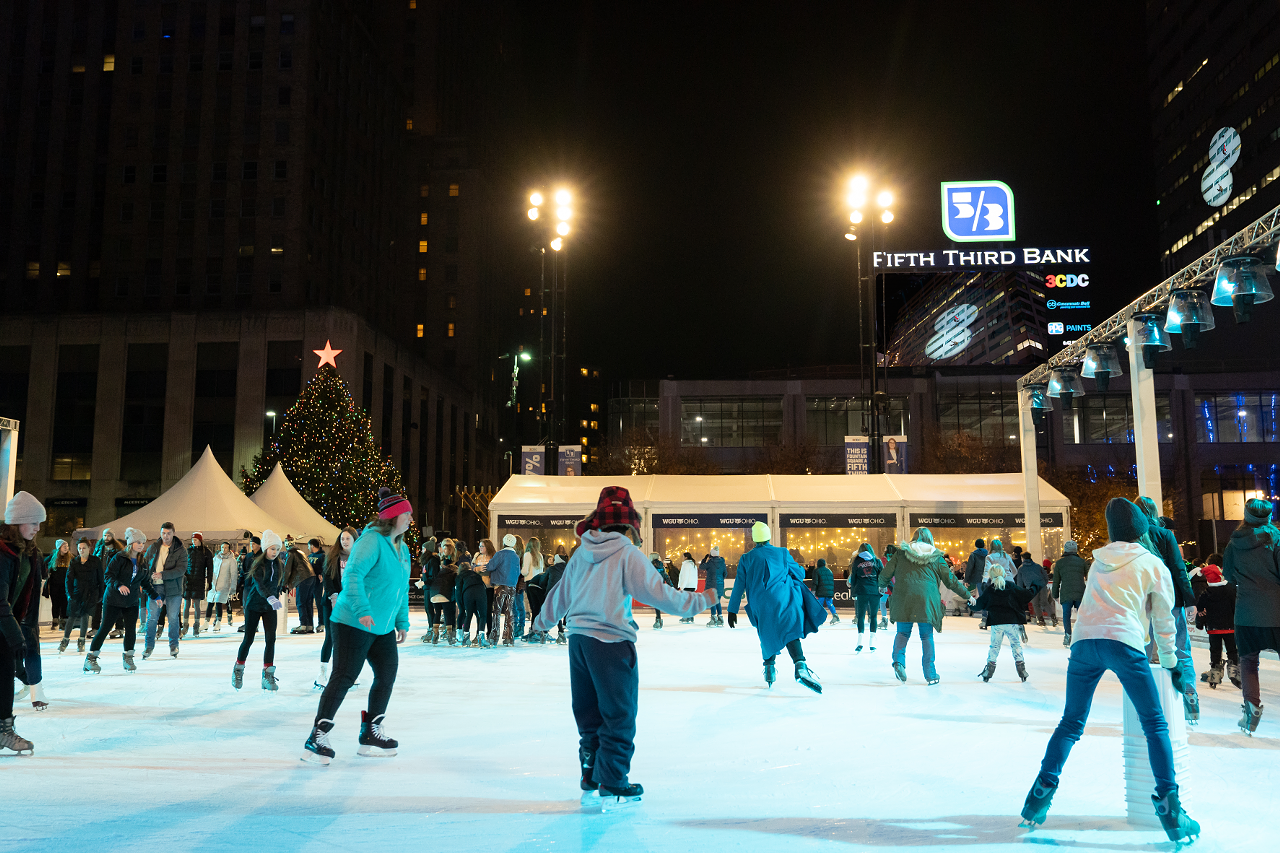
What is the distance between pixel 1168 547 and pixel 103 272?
5470cm

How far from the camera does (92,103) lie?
53156 mm

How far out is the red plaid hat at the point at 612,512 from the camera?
482cm

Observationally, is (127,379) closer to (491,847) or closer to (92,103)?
(92,103)

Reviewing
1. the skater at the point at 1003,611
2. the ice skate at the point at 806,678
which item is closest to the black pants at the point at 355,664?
the ice skate at the point at 806,678

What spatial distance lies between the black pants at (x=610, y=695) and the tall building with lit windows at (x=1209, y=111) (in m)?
71.0

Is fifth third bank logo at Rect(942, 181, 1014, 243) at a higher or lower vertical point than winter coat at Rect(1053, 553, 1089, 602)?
higher

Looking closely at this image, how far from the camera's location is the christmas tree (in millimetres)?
30656

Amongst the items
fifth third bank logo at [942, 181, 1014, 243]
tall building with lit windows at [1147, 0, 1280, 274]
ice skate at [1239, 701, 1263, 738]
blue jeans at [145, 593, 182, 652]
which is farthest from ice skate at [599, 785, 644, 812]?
tall building with lit windows at [1147, 0, 1280, 274]

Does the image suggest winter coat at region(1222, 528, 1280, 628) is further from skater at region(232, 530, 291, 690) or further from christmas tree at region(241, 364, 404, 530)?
christmas tree at region(241, 364, 404, 530)

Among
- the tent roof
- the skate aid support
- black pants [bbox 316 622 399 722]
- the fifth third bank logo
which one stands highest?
the fifth third bank logo

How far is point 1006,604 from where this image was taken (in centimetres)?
987

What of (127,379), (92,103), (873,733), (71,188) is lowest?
(873,733)

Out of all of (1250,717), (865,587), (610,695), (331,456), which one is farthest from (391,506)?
(331,456)

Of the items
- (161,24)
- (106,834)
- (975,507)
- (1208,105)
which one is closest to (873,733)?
(106,834)
